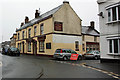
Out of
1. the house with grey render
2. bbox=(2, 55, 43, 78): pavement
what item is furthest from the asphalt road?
the house with grey render

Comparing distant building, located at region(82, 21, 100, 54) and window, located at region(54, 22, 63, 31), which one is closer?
window, located at region(54, 22, 63, 31)

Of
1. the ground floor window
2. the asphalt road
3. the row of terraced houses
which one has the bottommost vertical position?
the asphalt road

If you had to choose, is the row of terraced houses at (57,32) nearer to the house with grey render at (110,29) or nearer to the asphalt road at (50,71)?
the house with grey render at (110,29)

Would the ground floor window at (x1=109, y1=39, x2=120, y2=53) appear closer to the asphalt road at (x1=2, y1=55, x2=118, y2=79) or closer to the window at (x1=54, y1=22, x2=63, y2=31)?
the asphalt road at (x1=2, y1=55, x2=118, y2=79)

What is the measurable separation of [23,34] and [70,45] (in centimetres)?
1636

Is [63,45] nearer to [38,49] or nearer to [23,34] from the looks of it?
[38,49]

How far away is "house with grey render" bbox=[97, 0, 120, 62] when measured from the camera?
Result: 12844 mm

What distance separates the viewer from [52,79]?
6.86m

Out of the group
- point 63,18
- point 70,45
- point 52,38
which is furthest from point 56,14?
point 70,45

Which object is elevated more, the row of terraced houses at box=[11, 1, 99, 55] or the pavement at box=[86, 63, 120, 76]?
the row of terraced houses at box=[11, 1, 99, 55]

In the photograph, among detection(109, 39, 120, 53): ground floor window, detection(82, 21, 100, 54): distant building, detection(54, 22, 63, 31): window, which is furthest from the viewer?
detection(82, 21, 100, 54): distant building

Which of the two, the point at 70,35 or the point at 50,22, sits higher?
the point at 50,22

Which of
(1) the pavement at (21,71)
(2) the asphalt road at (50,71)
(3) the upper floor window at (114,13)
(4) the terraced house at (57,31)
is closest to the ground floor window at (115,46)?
(3) the upper floor window at (114,13)

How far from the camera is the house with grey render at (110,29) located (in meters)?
12.8
